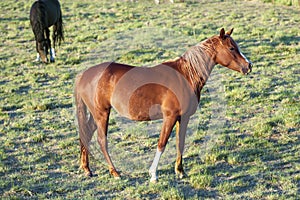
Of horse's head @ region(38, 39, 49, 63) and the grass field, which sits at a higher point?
horse's head @ region(38, 39, 49, 63)

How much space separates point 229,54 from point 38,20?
7.42 metres

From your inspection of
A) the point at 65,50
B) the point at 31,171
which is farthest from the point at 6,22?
the point at 31,171

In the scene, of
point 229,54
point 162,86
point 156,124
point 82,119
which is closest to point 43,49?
point 156,124

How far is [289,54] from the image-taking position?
11695 millimetres

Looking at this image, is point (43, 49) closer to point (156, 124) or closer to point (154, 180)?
point (156, 124)

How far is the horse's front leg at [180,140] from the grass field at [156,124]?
5.0 inches

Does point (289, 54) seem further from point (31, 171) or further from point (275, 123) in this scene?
point (31, 171)

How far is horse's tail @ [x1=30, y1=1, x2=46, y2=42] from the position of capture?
36.9 feet

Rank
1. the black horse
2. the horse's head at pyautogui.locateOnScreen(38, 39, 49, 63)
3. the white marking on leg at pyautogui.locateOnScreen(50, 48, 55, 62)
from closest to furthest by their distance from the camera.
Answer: the horse's head at pyautogui.locateOnScreen(38, 39, 49, 63)
the black horse
the white marking on leg at pyautogui.locateOnScreen(50, 48, 55, 62)

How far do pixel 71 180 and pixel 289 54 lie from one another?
8.07 m

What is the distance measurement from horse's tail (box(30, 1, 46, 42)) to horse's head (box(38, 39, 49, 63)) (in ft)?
0.35

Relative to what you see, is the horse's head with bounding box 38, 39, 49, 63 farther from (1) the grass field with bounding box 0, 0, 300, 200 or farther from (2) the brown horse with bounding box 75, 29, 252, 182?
(2) the brown horse with bounding box 75, 29, 252, 182

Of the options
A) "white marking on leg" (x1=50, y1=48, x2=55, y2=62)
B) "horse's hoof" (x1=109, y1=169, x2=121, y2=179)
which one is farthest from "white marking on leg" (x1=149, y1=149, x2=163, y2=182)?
"white marking on leg" (x1=50, y1=48, x2=55, y2=62)

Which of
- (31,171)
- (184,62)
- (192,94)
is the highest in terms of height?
(184,62)
